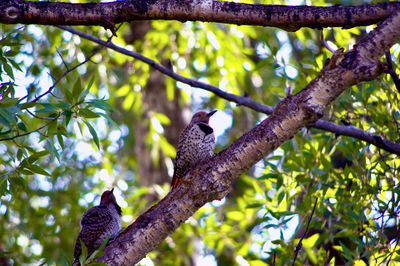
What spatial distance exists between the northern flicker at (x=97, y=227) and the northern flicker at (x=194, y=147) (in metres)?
0.68

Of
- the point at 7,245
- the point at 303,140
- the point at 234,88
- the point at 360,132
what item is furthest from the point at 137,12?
the point at 7,245

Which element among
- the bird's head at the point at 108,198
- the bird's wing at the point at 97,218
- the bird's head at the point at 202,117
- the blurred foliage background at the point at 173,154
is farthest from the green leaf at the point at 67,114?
the bird's head at the point at 202,117

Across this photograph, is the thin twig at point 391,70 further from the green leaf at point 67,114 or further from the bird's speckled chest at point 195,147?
the green leaf at point 67,114

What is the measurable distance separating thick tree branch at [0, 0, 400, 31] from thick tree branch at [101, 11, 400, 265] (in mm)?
241

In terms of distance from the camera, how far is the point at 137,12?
3059 millimetres

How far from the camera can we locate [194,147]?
4602 millimetres

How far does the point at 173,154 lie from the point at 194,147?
6.95ft

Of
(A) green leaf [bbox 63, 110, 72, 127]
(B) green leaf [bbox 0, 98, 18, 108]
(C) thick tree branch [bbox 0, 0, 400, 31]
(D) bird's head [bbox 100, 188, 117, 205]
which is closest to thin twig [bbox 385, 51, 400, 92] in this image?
(C) thick tree branch [bbox 0, 0, 400, 31]

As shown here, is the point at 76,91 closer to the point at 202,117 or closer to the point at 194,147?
the point at 194,147

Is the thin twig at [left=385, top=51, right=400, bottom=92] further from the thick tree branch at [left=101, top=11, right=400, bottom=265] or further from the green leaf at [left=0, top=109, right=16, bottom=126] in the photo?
the green leaf at [left=0, top=109, right=16, bottom=126]

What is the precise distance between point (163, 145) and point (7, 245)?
8.05ft

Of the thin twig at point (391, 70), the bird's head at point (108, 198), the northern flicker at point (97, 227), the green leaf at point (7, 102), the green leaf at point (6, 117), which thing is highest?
the bird's head at point (108, 198)

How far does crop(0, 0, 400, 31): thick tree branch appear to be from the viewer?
9.80 ft

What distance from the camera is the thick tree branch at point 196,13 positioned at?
2.99 meters
